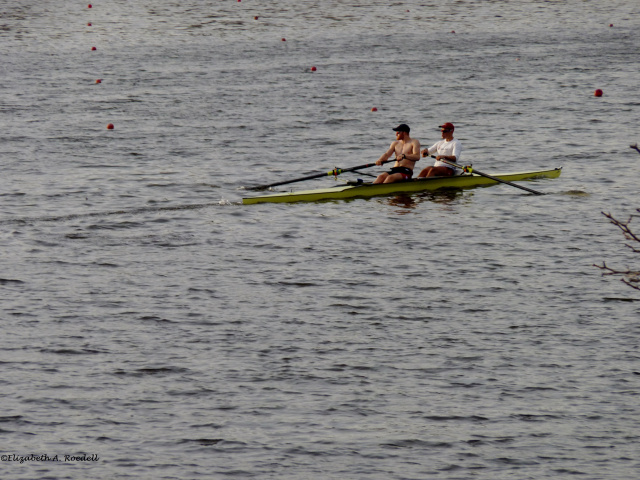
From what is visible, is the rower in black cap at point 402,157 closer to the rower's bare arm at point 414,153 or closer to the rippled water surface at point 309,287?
the rower's bare arm at point 414,153

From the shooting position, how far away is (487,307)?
15.2 m

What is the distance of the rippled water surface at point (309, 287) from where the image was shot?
11062mm

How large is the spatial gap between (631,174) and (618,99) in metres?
10.3

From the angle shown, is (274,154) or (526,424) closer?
(526,424)

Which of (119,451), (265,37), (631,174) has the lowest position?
(119,451)

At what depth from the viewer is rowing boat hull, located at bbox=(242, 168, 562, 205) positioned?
71.6 feet

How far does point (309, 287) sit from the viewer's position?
16.2 meters

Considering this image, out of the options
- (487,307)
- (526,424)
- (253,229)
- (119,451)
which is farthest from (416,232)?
(119,451)

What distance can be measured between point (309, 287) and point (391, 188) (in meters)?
6.70

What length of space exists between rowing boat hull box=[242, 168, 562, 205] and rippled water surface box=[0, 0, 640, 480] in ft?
0.94

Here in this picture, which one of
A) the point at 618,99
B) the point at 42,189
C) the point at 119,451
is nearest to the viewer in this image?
the point at 119,451

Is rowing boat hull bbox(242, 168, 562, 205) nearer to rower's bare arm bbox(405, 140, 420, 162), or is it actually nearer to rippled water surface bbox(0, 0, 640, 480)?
rippled water surface bbox(0, 0, 640, 480)

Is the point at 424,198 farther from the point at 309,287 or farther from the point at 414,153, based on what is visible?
the point at 309,287

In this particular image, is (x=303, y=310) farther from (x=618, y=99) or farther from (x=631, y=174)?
(x=618, y=99)
